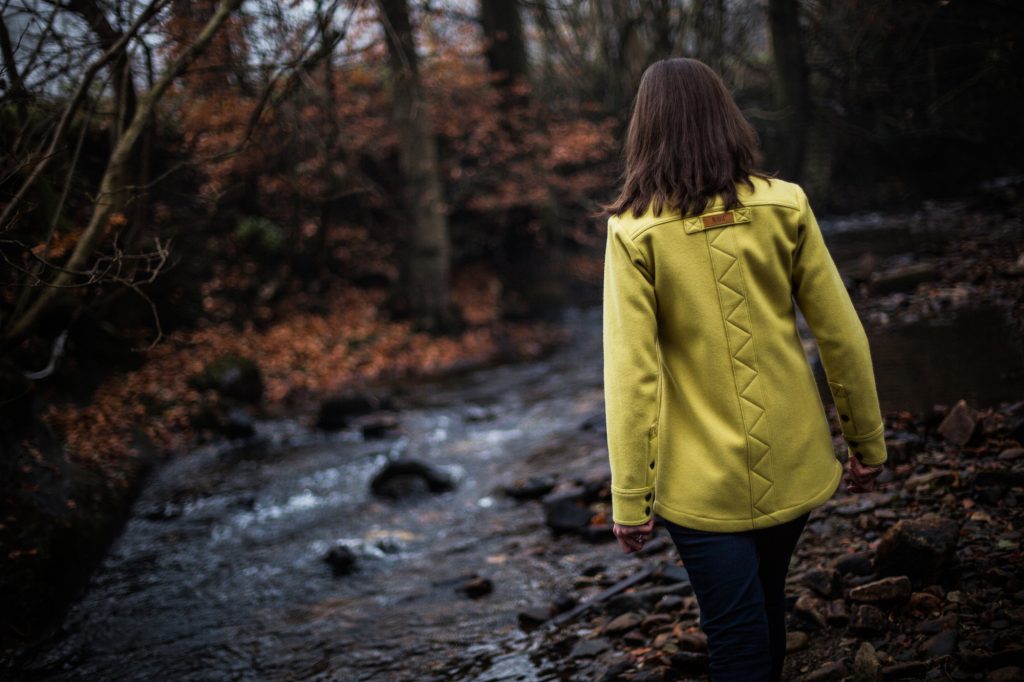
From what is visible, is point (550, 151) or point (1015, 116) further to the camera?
point (550, 151)

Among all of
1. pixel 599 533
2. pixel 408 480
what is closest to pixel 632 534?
pixel 599 533

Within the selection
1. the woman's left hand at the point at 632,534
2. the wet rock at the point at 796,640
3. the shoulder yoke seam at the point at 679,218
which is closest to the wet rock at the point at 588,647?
the wet rock at the point at 796,640

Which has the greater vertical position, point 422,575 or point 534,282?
point 534,282

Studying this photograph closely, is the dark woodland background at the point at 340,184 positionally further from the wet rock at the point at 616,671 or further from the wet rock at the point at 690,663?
the wet rock at the point at 690,663

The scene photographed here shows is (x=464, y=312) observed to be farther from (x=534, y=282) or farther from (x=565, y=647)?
(x=565, y=647)

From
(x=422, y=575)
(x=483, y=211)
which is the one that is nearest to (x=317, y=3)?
(x=422, y=575)

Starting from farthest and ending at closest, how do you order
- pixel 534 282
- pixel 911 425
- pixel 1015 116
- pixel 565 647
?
pixel 534 282 < pixel 1015 116 < pixel 911 425 < pixel 565 647

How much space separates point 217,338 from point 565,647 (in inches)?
388

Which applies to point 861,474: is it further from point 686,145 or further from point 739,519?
point 686,145

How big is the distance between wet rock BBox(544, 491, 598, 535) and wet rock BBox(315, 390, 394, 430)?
4.49m

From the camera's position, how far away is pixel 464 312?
48.6 feet

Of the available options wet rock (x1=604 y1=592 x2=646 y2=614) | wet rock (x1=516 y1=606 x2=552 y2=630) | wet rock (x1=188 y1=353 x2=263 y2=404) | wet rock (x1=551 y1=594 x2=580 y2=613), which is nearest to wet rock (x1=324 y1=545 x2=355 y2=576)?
wet rock (x1=516 y1=606 x2=552 y2=630)

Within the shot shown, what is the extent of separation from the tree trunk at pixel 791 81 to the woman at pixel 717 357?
9386mm

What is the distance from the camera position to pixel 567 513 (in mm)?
5336
